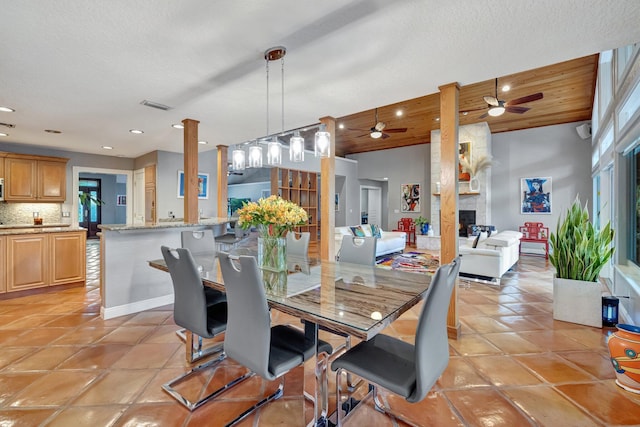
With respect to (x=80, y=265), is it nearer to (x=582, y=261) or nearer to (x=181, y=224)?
(x=181, y=224)

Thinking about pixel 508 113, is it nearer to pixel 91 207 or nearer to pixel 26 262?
pixel 26 262

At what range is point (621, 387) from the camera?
1937mm

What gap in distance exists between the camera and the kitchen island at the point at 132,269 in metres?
3.21

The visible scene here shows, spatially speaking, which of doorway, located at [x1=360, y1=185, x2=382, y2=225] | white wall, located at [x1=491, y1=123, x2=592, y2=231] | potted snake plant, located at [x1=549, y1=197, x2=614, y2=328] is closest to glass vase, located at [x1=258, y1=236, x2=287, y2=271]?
potted snake plant, located at [x1=549, y1=197, x2=614, y2=328]

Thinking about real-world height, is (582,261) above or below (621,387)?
above

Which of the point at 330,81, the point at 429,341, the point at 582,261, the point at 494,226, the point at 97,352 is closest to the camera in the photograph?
the point at 429,341

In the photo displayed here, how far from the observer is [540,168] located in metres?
7.65

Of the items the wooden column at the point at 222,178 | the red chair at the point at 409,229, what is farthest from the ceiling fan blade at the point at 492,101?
the red chair at the point at 409,229

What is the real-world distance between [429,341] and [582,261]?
9.25 feet

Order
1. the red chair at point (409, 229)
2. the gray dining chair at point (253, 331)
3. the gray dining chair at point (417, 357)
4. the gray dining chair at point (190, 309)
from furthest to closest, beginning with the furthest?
the red chair at point (409, 229), the gray dining chair at point (190, 309), the gray dining chair at point (253, 331), the gray dining chair at point (417, 357)

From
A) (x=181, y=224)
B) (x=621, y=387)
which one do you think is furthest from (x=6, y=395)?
(x=621, y=387)

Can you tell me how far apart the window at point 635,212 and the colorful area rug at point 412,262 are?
2.46m

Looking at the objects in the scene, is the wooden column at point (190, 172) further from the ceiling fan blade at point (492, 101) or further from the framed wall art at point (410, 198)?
the framed wall art at point (410, 198)

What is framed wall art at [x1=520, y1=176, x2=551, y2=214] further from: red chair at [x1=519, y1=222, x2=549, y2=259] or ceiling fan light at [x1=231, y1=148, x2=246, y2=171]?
ceiling fan light at [x1=231, y1=148, x2=246, y2=171]
